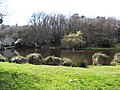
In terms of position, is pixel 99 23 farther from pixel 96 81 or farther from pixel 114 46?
pixel 96 81

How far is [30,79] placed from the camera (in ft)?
37.6

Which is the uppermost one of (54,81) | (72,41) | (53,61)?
(72,41)

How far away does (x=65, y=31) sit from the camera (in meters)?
102

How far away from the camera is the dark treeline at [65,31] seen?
303 feet

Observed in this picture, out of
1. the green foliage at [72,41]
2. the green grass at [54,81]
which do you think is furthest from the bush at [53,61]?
the green foliage at [72,41]

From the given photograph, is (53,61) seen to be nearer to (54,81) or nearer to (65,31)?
(54,81)

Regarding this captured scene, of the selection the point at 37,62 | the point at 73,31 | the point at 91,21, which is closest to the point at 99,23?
the point at 91,21

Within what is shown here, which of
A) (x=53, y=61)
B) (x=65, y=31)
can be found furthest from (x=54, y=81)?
(x=65, y=31)

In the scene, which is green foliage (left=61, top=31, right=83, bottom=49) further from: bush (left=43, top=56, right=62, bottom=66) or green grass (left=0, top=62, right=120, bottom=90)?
green grass (left=0, top=62, right=120, bottom=90)

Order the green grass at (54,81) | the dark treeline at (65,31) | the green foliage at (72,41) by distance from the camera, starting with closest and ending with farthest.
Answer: the green grass at (54,81) < the green foliage at (72,41) < the dark treeline at (65,31)

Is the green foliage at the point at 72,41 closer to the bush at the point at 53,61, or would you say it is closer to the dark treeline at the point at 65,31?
the dark treeline at the point at 65,31

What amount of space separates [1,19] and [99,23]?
84414mm

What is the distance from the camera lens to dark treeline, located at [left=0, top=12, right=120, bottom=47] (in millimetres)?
92363

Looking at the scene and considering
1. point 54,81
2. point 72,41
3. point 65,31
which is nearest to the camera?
point 54,81
